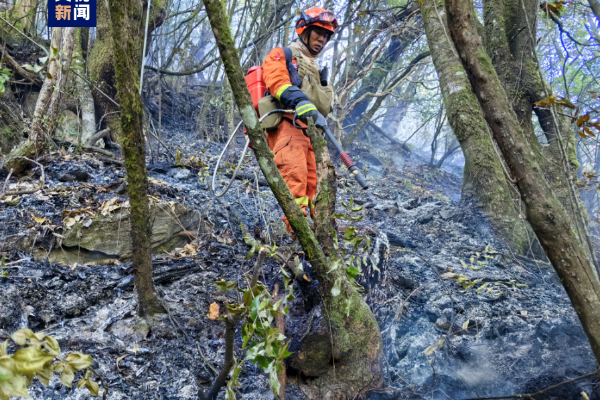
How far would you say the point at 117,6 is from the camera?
1.65 meters

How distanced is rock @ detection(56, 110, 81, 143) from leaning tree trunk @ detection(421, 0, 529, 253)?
185 inches

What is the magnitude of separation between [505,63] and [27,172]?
17.5 feet

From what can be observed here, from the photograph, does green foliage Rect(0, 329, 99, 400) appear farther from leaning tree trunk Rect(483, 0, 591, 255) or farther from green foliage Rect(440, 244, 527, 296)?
leaning tree trunk Rect(483, 0, 591, 255)

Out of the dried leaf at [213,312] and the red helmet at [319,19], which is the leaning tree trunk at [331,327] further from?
the red helmet at [319,19]

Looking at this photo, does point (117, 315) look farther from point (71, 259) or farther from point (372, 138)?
point (372, 138)

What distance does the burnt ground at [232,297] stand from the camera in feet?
6.25

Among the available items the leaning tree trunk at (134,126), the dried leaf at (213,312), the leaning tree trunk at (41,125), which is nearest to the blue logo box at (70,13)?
the leaning tree trunk at (41,125)

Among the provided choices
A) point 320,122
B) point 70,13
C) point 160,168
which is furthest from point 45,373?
point 70,13

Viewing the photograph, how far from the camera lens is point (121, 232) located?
2883 millimetres

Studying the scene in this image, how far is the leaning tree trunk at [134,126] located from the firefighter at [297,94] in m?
1.09

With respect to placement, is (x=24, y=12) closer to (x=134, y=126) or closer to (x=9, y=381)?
(x=134, y=126)

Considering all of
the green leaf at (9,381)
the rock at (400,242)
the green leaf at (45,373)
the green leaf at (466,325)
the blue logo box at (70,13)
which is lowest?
the green leaf at (466,325)

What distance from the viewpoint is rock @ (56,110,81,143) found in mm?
5076

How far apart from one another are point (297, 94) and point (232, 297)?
155 centimetres
